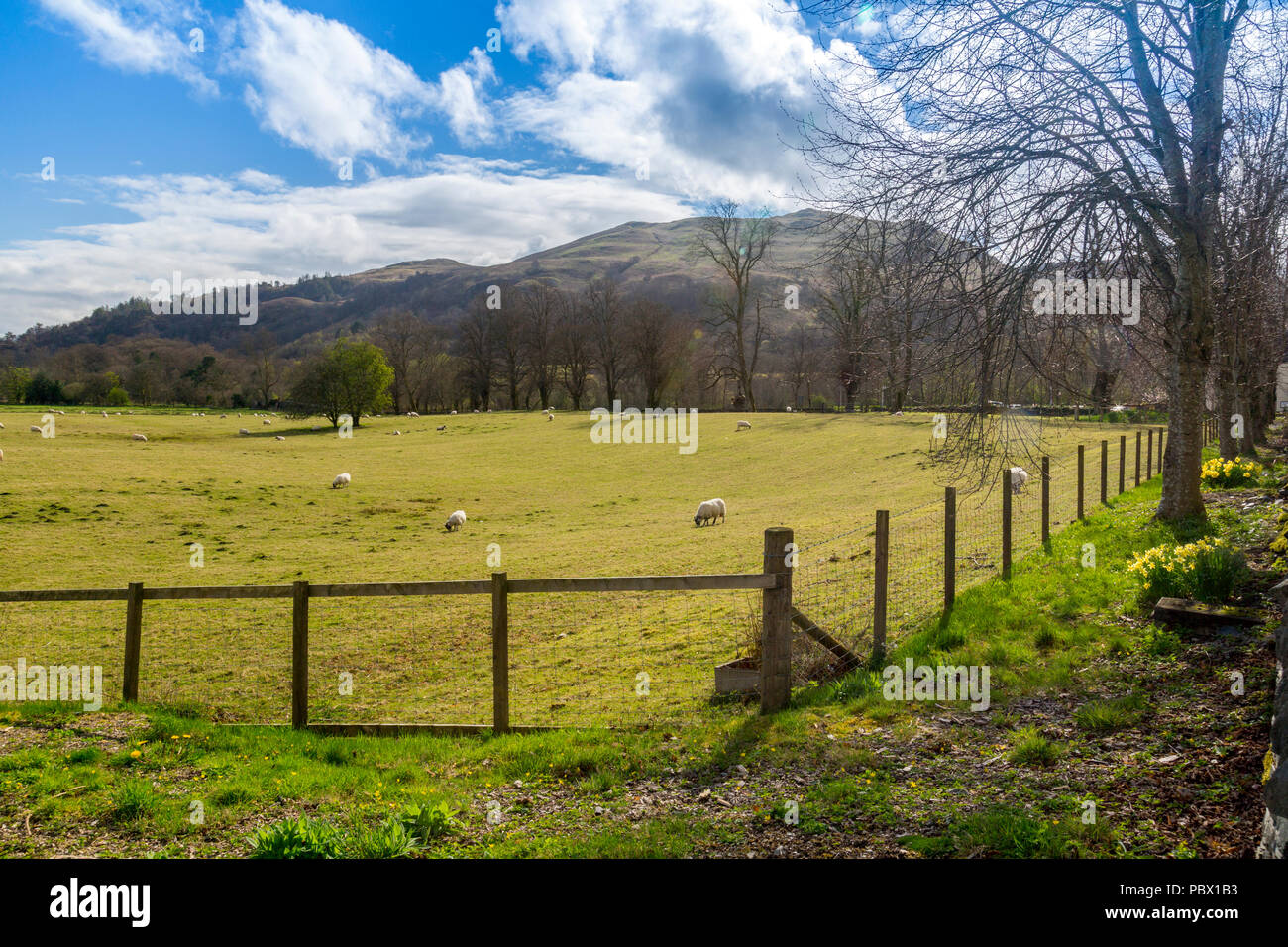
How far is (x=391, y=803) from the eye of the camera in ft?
19.3

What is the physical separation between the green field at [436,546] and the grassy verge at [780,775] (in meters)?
1.85

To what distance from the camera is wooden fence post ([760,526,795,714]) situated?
771cm

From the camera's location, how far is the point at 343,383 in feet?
214

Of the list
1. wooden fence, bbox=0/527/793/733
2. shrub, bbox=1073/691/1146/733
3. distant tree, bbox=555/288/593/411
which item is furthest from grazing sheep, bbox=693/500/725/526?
distant tree, bbox=555/288/593/411

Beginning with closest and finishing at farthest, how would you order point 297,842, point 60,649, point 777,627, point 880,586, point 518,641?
point 297,842
point 777,627
point 880,586
point 60,649
point 518,641

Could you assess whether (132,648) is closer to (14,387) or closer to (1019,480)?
(1019,480)

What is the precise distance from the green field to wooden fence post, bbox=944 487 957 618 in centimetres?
78

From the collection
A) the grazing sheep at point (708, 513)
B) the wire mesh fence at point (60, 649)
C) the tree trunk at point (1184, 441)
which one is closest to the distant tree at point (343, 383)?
the grazing sheep at point (708, 513)

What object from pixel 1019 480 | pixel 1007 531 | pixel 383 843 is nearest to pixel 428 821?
pixel 383 843

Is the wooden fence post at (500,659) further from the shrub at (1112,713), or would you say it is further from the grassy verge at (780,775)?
the shrub at (1112,713)

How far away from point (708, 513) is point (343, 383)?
49.8 metres

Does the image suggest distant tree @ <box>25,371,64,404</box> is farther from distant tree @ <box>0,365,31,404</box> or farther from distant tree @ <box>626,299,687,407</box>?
distant tree @ <box>626,299,687,407</box>
